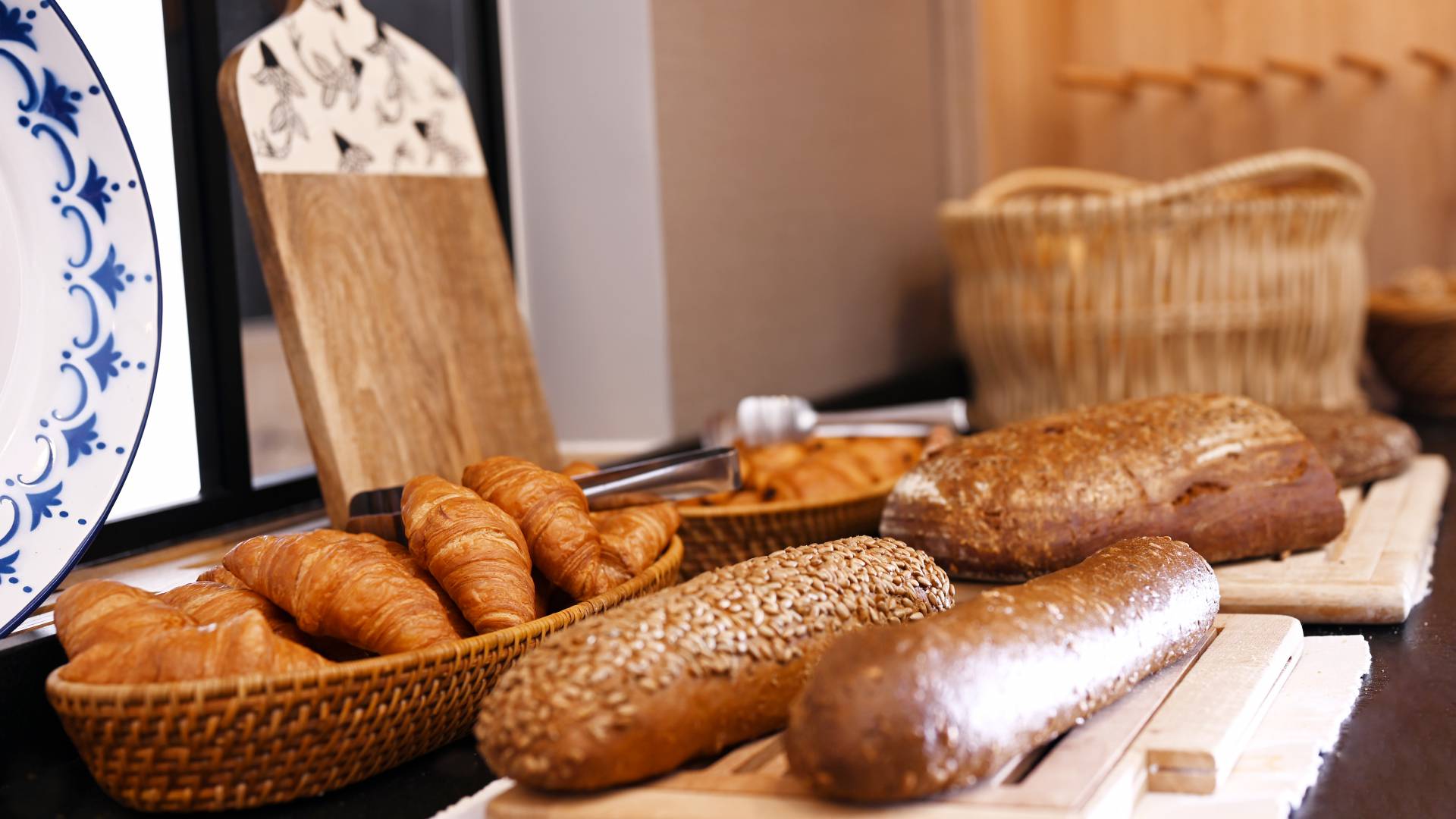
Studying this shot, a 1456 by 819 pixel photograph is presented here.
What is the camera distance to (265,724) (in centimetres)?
62

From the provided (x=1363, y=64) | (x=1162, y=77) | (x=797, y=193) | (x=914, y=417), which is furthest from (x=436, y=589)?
(x=1363, y=64)

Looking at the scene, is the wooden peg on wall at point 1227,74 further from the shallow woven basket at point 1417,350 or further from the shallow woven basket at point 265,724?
the shallow woven basket at point 265,724

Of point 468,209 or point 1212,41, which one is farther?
point 1212,41

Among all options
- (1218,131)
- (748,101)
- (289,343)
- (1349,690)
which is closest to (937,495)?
(1349,690)

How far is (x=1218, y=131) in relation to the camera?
8.11 ft

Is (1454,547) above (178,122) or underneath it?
underneath

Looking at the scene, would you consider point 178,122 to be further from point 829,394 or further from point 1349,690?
point 829,394

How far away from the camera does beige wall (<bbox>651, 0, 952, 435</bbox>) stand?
4.98 feet

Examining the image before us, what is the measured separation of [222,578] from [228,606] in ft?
0.20

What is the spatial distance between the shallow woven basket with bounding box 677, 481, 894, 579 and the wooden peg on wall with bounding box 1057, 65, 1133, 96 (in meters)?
1.48

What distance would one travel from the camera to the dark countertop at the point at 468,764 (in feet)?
2.13

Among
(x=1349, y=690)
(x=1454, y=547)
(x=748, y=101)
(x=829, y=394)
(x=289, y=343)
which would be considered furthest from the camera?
(x=829, y=394)

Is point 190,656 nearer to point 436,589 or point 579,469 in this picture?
point 436,589

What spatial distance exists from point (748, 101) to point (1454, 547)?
3.06 ft
